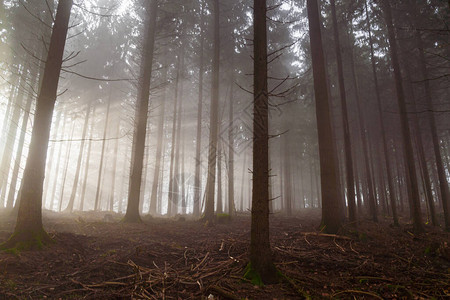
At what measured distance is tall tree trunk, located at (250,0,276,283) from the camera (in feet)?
12.6

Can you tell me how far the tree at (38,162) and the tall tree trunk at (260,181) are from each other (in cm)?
473

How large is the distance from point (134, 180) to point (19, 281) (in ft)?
21.8

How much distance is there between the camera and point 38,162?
5504 millimetres

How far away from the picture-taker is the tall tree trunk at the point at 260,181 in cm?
383

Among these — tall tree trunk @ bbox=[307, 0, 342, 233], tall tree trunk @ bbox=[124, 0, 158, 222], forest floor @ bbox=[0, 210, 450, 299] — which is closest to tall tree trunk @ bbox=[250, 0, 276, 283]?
forest floor @ bbox=[0, 210, 450, 299]

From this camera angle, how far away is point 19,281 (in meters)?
3.49

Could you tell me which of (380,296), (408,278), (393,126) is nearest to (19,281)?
(380,296)

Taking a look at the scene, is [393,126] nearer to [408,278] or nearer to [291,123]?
[291,123]

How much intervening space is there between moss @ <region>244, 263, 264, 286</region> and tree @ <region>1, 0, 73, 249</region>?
4545mm

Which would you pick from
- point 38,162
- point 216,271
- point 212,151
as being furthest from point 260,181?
point 212,151

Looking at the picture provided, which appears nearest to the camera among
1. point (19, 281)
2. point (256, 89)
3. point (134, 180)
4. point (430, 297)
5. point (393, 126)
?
point (430, 297)

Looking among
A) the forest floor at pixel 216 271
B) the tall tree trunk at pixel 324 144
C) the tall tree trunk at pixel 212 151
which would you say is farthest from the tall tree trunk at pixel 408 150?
the tall tree trunk at pixel 212 151

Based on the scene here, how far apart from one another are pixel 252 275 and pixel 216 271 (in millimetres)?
666

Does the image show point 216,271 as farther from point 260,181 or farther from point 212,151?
point 212,151
